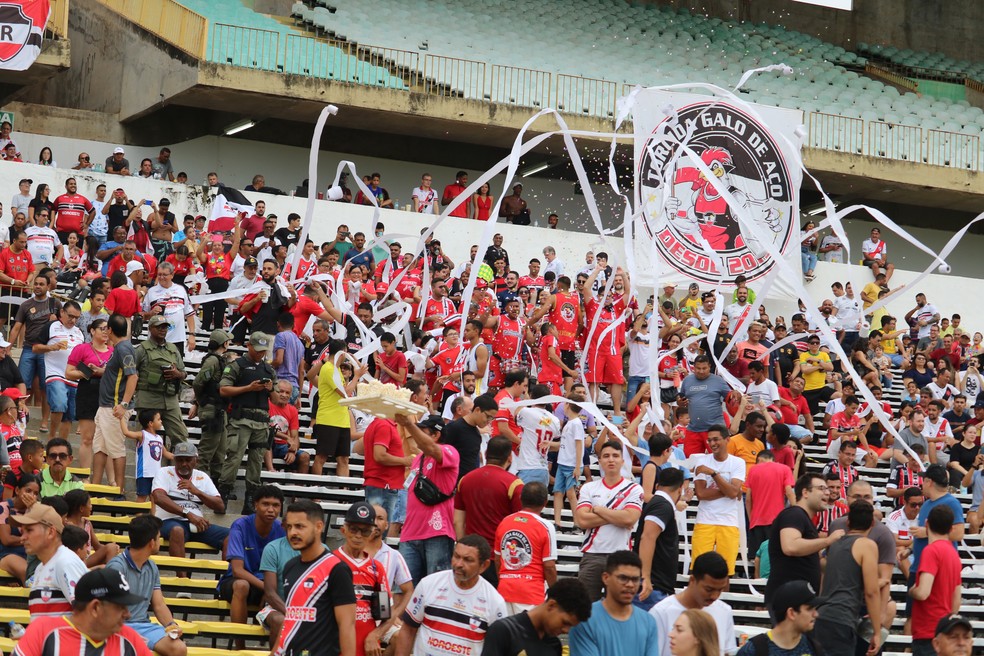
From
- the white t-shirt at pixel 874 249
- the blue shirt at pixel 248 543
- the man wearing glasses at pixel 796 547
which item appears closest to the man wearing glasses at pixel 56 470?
the blue shirt at pixel 248 543

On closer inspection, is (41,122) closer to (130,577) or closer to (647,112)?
(647,112)

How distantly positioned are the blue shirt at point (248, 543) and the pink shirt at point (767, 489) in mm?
3465

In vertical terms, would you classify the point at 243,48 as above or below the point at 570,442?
above

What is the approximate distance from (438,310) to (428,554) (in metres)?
6.90

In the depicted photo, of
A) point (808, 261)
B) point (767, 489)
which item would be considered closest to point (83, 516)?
point (767, 489)

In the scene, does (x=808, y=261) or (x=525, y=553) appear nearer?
(x=525, y=553)

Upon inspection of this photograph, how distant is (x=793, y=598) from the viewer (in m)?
6.40

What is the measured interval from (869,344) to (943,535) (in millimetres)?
9832

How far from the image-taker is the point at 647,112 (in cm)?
2014

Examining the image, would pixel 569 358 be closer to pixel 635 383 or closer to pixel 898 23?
pixel 635 383

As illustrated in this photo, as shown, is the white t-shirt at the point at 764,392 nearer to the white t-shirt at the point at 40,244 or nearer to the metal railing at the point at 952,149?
the white t-shirt at the point at 40,244

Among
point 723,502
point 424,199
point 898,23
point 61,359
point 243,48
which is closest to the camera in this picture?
point 723,502

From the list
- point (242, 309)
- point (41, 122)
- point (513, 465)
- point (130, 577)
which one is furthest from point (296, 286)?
point (41, 122)

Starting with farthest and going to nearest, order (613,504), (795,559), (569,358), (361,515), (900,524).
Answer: (569,358)
(900,524)
(613,504)
(795,559)
(361,515)
